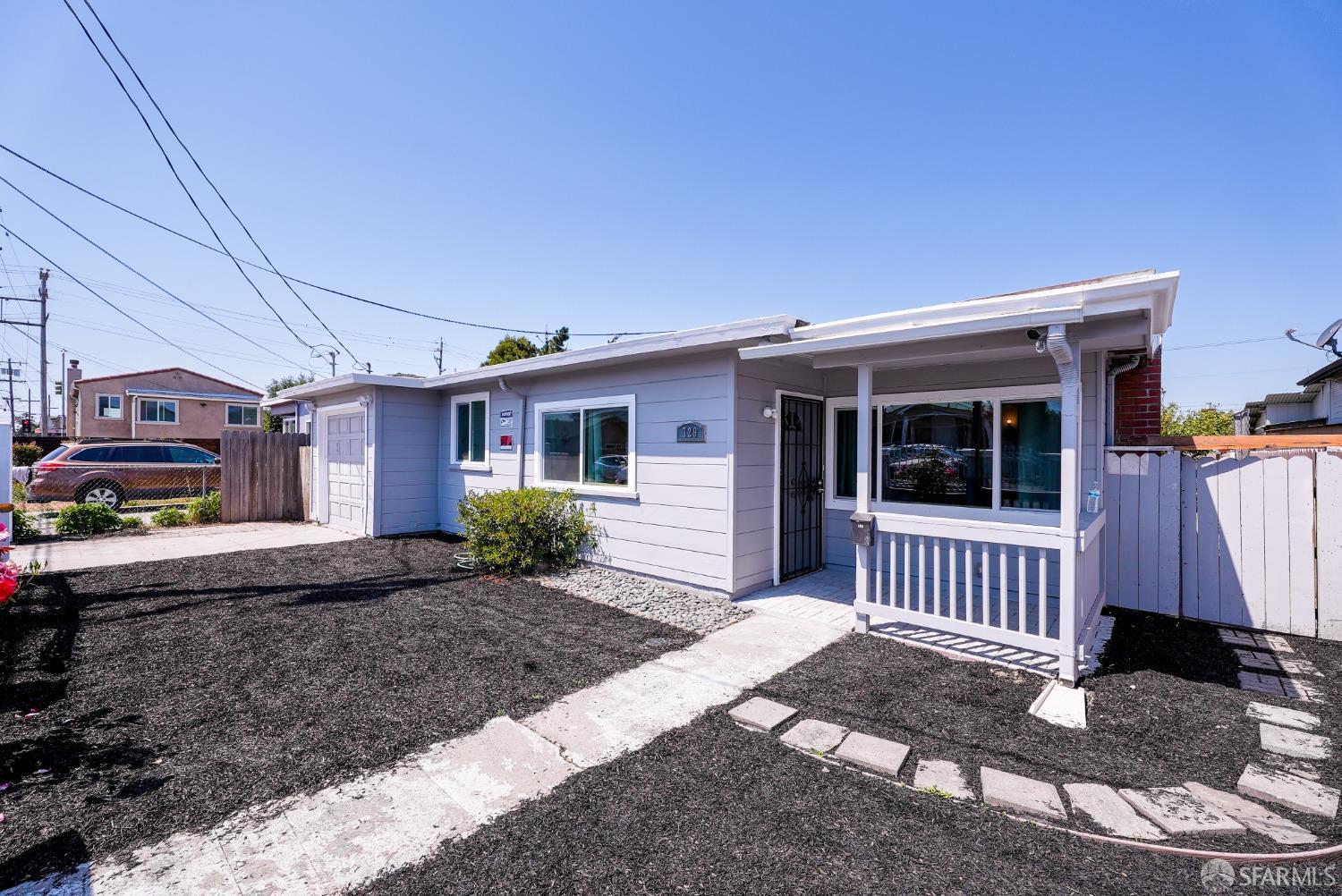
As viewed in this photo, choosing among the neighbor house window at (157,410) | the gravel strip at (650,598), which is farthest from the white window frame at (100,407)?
the gravel strip at (650,598)

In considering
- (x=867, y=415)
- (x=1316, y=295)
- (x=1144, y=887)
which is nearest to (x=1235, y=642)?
(x=867, y=415)

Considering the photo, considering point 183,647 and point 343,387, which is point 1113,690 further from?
Answer: point 343,387

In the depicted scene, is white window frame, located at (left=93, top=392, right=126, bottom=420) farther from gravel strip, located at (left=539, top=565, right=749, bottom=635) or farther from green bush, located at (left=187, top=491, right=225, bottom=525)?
gravel strip, located at (left=539, top=565, right=749, bottom=635)

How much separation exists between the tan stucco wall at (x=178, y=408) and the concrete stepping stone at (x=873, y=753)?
3315 centimetres

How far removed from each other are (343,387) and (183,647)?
652 cm

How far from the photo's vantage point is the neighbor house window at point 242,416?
28.7 m

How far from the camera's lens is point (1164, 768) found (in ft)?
8.93

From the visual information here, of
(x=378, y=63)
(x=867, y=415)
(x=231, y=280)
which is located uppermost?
(x=378, y=63)

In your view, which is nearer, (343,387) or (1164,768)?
(1164,768)

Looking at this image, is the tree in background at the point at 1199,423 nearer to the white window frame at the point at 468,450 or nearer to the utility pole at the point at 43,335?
the white window frame at the point at 468,450

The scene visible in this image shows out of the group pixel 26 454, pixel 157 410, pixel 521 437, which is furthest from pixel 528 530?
pixel 157 410

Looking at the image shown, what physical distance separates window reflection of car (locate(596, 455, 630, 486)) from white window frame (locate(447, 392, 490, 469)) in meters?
2.69

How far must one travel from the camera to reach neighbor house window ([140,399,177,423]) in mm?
26859

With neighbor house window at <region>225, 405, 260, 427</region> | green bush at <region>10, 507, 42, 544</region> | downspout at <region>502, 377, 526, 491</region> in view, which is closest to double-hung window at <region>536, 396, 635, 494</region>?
downspout at <region>502, 377, 526, 491</region>
